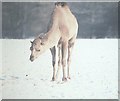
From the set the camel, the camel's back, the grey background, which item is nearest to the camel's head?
the camel

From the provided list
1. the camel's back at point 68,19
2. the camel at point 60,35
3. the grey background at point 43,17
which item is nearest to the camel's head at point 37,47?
the camel at point 60,35

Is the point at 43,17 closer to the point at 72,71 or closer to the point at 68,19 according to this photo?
the point at 68,19

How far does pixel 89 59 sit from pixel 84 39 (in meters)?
0.22

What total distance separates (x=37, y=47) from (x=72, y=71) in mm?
451

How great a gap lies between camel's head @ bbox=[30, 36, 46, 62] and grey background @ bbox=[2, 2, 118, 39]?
0.41ft

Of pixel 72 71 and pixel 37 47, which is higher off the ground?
pixel 37 47

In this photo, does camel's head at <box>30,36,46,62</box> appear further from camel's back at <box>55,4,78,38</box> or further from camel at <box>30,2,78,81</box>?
camel's back at <box>55,4,78,38</box>

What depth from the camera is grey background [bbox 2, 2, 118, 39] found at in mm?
6285

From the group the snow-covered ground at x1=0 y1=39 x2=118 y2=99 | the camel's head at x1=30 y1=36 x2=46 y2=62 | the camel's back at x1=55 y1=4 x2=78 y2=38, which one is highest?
the camel's back at x1=55 y1=4 x2=78 y2=38

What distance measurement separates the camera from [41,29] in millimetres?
6281

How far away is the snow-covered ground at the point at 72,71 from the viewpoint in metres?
6.28

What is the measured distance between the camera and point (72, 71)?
247 inches

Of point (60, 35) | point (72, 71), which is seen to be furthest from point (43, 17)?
point (72, 71)

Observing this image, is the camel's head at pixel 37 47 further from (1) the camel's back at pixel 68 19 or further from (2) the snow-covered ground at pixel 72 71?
(1) the camel's back at pixel 68 19
